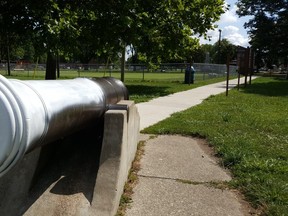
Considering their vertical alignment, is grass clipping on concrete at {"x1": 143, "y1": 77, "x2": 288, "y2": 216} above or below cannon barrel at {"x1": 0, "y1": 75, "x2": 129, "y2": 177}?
below

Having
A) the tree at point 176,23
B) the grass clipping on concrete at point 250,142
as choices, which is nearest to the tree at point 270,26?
the tree at point 176,23

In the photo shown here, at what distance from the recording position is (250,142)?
6.79 metres

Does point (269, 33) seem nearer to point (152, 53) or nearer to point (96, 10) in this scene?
point (152, 53)

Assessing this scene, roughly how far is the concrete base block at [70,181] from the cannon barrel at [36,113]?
355mm

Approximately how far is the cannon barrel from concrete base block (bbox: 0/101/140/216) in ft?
1.16

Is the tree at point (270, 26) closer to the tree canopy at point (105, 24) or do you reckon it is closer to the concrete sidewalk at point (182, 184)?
the tree canopy at point (105, 24)

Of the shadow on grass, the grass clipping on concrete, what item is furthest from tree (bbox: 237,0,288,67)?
the grass clipping on concrete

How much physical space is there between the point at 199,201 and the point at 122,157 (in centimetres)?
89

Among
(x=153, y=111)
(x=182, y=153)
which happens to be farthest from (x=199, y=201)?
(x=153, y=111)

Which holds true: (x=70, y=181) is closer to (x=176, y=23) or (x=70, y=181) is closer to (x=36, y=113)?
(x=36, y=113)

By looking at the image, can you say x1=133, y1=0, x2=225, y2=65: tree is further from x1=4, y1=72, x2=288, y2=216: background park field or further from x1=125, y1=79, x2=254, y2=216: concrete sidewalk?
x1=125, y1=79, x2=254, y2=216: concrete sidewalk

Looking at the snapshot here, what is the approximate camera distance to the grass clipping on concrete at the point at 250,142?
14.2 ft

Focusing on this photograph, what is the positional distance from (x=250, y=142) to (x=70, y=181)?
3713 millimetres

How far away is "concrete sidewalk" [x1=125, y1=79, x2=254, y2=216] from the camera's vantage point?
4.00 m
